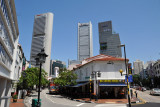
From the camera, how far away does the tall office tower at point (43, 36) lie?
535 ft

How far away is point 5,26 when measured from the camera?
1440 centimetres

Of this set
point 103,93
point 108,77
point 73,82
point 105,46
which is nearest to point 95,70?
point 108,77

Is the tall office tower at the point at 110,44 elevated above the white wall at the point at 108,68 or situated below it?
above

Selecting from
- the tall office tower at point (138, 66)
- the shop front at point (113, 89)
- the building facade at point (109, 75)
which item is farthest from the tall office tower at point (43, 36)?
the building facade at point (109, 75)

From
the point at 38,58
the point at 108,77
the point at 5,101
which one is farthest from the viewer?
the point at 108,77

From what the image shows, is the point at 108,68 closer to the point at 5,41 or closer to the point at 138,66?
the point at 5,41

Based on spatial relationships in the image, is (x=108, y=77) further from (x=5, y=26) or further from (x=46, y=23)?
(x=46, y=23)

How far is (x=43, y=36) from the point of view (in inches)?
6476

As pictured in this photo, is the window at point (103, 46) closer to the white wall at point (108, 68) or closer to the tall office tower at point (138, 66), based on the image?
the tall office tower at point (138, 66)

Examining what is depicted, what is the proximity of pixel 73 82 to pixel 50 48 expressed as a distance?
147 meters

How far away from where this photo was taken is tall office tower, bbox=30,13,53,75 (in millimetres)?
163000

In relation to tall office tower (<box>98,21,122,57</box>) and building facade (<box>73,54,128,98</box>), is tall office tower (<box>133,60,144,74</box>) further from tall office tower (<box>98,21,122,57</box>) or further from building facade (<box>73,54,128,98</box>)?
building facade (<box>73,54,128,98</box>)

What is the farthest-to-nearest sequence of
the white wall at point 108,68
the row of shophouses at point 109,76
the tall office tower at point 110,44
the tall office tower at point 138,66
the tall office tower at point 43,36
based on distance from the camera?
the tall office tower at point 138,66, the tall office tower at point 110,44, the tall office tower at point 43,36, the white wall at point 108,68, the row of shophouses at point 109,76

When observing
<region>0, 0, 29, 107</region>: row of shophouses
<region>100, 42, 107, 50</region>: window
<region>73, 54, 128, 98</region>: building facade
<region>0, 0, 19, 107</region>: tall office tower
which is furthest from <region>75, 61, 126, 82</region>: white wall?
<region>100, 42, 107, 50</region>: window
